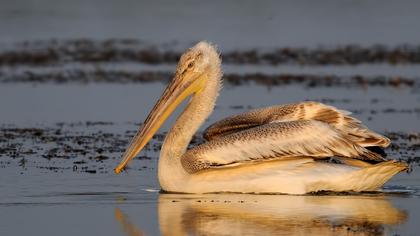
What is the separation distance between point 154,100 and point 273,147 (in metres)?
5.30

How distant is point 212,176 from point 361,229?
1591mm

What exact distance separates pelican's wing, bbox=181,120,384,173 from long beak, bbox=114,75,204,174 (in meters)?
0.40

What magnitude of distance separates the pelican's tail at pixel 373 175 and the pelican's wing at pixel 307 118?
187 millimetres

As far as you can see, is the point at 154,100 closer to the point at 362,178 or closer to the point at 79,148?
the point at 79,148

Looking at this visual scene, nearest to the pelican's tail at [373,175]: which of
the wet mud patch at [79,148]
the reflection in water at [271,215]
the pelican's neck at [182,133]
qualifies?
the reflection in water at [271,215]

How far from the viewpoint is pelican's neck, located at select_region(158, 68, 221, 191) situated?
8.31 meters

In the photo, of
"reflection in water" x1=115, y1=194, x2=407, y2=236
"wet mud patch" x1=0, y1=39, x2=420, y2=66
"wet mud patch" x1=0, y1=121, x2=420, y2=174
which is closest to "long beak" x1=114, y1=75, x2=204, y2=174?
"reflection in water" x1=115, y1=194, x2=407, y2=236

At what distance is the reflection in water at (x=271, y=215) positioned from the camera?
6.91 meters

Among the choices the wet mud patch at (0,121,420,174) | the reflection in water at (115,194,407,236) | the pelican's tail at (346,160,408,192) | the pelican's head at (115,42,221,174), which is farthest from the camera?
the wet mud patch at (0,121,420,174)

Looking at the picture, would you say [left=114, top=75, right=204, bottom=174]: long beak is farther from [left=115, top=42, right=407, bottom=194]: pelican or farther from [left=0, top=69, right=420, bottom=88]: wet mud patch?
[left=0, top=69, right=420, bottom=88]: wet mud patch

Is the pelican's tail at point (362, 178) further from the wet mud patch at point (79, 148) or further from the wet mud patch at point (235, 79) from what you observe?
the wet mud patch at point (235, 79)

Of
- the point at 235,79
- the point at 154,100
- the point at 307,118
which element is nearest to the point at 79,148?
the point at 307,118

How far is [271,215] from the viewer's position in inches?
292

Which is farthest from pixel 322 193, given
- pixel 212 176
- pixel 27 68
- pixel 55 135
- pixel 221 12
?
pixel 221 12
